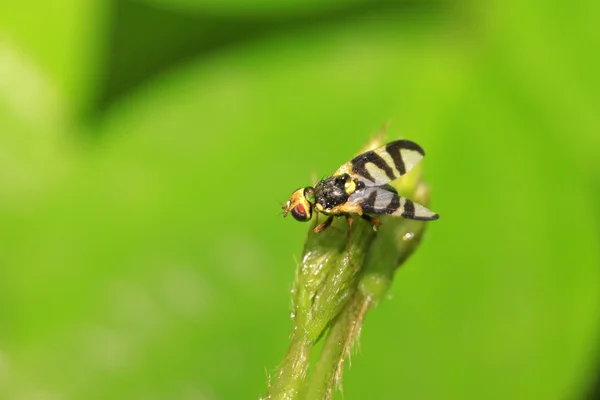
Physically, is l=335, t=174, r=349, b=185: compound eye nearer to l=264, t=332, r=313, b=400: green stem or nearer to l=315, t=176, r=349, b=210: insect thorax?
l=315, t=176, r=349, b=210: insect thorax

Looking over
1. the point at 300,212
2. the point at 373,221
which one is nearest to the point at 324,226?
the point at 373,221

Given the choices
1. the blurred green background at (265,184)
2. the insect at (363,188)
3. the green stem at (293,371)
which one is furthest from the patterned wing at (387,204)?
the blurred green background at (265,184)

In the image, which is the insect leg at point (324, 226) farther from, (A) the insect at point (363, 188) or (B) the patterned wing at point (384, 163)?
(B) the patterned wing at point (384, 163)

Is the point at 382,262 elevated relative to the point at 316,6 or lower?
lower

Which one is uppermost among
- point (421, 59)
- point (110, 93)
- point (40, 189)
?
point (110, 93)

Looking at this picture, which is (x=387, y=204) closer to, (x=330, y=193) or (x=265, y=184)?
(x=330, y=193)

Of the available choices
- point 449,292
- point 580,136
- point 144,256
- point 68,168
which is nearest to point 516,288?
point 449,292

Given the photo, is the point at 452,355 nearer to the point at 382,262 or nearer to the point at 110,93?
the point at 382,262
